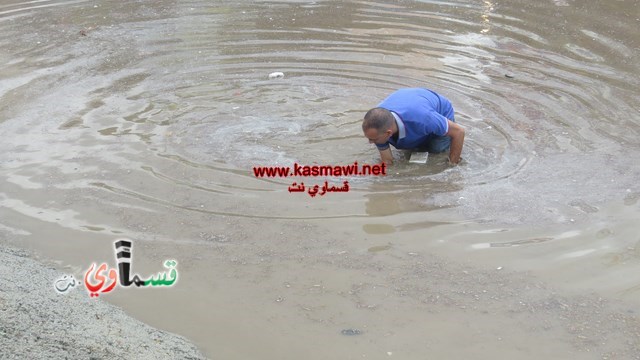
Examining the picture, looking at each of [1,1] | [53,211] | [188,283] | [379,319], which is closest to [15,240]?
[53,211]

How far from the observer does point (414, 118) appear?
5.62 metres

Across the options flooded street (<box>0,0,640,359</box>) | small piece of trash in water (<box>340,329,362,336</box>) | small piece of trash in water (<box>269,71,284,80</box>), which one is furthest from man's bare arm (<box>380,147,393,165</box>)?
small piece of trash in water (<box>269,71,284,80</box>)

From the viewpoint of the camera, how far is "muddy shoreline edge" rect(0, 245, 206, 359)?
10.3 ft

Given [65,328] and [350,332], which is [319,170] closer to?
[350,332]

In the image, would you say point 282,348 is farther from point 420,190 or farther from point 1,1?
point 1,1

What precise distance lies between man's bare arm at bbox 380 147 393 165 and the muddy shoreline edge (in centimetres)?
265

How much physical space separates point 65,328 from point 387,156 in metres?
3.24

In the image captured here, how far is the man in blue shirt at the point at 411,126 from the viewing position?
217 inches

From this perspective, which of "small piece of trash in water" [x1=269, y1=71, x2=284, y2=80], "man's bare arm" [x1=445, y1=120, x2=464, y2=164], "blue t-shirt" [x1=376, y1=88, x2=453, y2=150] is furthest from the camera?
"small piece of trash in water" [x1=269, y1=71, x2=284, y2=80]

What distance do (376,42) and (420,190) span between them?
13.3ft

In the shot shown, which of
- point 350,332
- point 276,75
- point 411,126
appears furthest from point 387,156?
point 276,75

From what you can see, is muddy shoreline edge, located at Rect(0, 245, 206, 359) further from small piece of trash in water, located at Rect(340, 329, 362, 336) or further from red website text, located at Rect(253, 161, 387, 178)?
red website text, located at Rect(253, 161, 387, 178)

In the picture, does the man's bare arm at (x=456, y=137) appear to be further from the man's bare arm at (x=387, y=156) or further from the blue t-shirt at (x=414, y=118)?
the man's bare arm at (x=387, y=156)

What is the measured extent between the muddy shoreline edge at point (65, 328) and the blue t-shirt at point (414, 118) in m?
2.69
